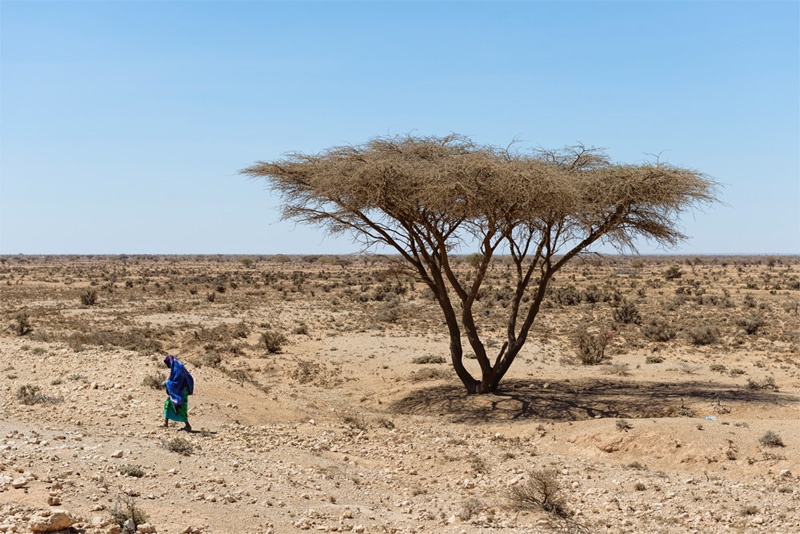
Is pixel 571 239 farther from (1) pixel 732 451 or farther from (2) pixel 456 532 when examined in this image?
(2) pixel 456 532

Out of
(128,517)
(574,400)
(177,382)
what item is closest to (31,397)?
(177,382)

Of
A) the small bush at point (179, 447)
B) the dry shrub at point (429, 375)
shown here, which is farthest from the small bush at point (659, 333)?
the small bush at point (179, 447)

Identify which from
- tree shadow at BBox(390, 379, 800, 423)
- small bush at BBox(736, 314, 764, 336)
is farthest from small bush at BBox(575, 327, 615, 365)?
small bush at BBox(736, 314, 764, 336)

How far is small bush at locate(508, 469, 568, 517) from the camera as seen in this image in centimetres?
839

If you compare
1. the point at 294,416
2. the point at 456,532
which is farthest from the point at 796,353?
the point at 456,532

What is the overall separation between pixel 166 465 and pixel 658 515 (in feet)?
19.9

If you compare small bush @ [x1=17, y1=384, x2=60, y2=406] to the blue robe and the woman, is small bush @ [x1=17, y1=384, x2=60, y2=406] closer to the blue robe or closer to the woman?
the woman

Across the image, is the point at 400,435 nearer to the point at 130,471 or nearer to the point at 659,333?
the point at 130,471

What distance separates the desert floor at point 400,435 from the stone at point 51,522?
79 millimetres

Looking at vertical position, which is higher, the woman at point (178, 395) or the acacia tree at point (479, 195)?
the acacia tree at point (479, 195)

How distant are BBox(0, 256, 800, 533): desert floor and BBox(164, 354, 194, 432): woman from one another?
0.31 meters

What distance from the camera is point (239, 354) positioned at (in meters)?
23.2

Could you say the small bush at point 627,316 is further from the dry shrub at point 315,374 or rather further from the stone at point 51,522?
the stone at point 51,522

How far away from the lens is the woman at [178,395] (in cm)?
1188
